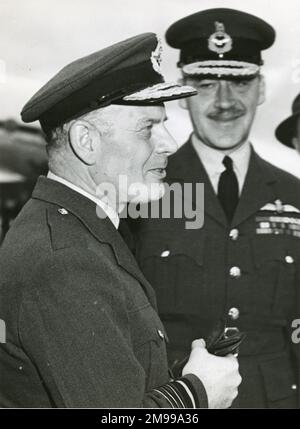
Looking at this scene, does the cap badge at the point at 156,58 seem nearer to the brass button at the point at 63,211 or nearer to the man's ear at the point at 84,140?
the man's ear at the point at 84,140

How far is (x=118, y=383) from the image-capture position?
1.25 m

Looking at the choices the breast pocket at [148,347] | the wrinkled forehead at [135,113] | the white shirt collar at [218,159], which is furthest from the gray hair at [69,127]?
the white shirt collar at [218,159]

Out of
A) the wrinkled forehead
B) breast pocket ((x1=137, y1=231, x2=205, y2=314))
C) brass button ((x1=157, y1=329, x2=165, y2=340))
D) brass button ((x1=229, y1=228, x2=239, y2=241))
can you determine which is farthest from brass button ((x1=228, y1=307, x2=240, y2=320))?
the wrinkled forehead

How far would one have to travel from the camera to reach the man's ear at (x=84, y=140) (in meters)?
1.49

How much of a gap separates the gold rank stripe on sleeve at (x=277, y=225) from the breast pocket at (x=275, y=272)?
2 cm

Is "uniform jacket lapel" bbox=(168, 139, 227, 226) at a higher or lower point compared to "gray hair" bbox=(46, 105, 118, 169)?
lower

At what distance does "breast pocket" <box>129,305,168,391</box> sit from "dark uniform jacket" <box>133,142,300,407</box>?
0.51 metres

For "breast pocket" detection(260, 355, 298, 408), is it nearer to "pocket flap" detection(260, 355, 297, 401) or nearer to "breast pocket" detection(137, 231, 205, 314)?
"pocket flap" detection(260, 355, 297, 401)

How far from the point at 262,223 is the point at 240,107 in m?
0.43

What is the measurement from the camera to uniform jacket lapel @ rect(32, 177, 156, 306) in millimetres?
1452

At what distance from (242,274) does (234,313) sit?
0.14 metres
